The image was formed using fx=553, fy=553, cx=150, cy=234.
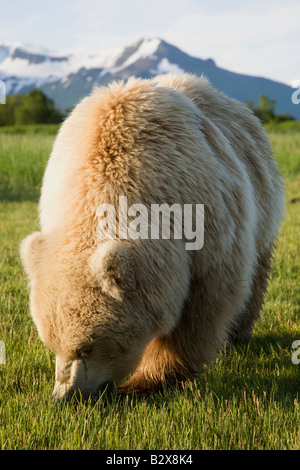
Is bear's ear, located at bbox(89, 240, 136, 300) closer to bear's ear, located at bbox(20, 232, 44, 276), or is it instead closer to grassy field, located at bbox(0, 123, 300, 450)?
bear's ear, located at bbox(20, 232, 44, 276)

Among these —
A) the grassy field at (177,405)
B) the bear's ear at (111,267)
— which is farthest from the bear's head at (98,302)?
the grassy field at (177,405)

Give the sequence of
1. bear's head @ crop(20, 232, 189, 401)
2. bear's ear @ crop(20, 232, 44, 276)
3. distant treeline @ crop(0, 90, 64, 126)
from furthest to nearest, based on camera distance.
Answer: distant treeline @ crop(0, 90, 64, 126)
bear's ear @ crop(20, 232, 44, 276)
bear's head @ crop(20, 232, 189, 401)

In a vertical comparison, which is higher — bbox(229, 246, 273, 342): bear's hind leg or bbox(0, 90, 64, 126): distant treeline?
bbox(0, 90, 64, 126): distant treeline

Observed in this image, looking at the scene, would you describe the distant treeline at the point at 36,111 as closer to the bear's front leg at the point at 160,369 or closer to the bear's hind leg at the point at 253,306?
the bear's hind leg at the point at 253,306

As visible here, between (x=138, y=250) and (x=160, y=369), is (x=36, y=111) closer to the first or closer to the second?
(x=160, y=369)

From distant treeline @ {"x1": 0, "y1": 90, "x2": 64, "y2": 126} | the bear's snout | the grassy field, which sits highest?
distant treeline @ {"x1": 0, "y1": 90, "x2": 64, "y2": 126}

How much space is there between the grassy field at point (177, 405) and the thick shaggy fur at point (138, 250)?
0.66 ft

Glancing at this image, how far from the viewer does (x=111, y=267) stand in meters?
2.88

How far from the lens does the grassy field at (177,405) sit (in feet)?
9.29

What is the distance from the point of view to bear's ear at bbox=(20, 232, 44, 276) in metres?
3.17

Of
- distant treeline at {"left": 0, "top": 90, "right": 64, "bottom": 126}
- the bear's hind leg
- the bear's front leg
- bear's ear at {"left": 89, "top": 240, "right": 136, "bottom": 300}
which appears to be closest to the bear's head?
bear's ear at {"left": 89, "top": 240, "right": 136, "bottom": 300}

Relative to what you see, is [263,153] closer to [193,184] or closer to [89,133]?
[193,184]

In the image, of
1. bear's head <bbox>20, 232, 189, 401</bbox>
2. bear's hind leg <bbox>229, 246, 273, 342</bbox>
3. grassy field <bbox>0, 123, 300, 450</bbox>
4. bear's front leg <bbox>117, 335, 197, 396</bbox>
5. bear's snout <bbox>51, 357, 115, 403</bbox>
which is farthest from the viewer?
bear's hind leg <bbox>229, 246, 273, 342</bbox>

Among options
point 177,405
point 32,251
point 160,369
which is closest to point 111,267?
point 32,251
